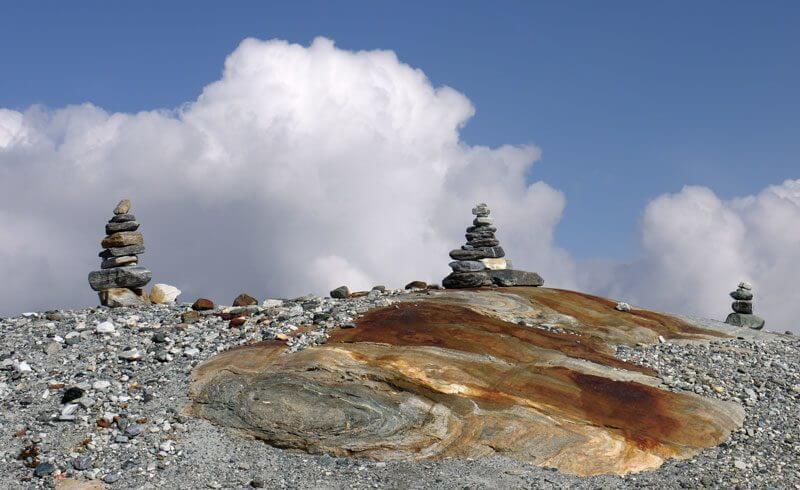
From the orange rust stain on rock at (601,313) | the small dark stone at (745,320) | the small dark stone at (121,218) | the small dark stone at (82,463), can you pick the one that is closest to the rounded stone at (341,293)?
the orange rust stain on rock at (601,313)

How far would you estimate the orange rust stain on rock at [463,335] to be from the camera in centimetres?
2658

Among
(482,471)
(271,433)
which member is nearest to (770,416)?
(482,471)

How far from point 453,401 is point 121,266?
2018 centimetres

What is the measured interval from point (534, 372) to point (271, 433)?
8.54 m

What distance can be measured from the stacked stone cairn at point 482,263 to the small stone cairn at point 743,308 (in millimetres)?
12663

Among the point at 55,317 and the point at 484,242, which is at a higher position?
the point at 484,242

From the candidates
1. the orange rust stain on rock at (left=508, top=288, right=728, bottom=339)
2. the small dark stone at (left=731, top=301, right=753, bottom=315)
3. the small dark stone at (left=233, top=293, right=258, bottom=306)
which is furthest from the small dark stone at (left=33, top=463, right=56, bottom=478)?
the small dark stone at (left=731, top=301, right=753, bottom=315)

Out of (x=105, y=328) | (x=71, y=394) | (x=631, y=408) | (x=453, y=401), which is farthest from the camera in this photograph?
(x=105, y=328)

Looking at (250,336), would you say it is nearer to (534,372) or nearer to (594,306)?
(534,372)

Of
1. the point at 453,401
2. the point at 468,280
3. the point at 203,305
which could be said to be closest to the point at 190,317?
the point at 203,305

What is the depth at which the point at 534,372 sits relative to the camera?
25.7m

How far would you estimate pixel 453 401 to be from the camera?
75.5 ft

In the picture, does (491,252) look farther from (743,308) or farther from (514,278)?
(743,308)

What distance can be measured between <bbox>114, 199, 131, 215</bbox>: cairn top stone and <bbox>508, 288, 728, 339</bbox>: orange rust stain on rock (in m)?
17.9
